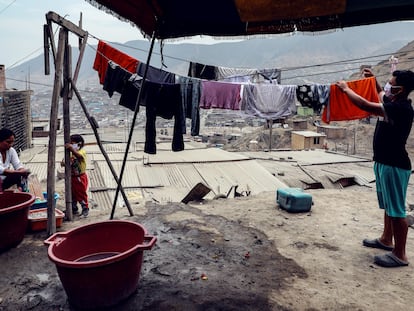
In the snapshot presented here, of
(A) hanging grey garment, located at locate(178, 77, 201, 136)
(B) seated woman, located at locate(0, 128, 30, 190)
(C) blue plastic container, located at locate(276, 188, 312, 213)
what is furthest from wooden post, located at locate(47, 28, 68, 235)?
(C) blue plastic container, located at locate(276, 188, 312, 213)

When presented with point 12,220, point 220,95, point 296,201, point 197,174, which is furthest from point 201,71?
point 12,220

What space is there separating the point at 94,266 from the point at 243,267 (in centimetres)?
182

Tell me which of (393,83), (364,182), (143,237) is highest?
(393,83)

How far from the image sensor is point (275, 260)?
399cm

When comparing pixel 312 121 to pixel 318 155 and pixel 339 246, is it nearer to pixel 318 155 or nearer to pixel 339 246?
pixel 318 155

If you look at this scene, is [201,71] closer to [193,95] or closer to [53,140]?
[193,95]

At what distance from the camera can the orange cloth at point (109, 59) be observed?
20.8 feet

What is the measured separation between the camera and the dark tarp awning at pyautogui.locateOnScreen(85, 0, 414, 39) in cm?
345

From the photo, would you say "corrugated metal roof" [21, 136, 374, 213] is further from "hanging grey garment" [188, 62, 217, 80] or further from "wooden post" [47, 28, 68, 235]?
"wooden post" [47, 28, 68, 235]

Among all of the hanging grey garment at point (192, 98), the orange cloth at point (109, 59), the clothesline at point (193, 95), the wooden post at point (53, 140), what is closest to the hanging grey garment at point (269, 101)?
the clothesline at point (193, 95)

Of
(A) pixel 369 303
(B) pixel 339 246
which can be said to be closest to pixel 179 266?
(A) pixel 369 303

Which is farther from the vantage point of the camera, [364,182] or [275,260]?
[364,182]

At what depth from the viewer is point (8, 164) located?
4957mm

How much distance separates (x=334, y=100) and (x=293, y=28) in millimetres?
3589
